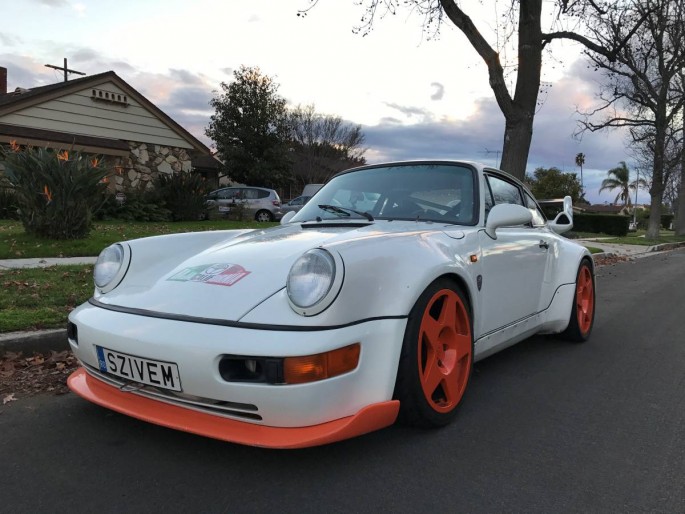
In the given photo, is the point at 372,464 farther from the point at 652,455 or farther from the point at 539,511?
the point at 652,455

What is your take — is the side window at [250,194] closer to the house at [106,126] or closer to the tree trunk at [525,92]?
the house at [106,126]

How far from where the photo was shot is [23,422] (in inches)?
113

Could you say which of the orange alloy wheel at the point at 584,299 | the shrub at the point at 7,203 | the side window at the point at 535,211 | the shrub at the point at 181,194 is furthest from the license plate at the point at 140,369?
the shrub at the point at 7,203

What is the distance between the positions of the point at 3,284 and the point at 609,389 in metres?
5.54

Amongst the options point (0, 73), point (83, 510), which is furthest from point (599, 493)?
point (0, 73)

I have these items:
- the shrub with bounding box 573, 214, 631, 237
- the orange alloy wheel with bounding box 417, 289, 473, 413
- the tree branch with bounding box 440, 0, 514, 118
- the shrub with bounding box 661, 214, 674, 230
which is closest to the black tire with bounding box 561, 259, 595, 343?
the orange alloy wheel with bounding box 417, 289, 473, 413

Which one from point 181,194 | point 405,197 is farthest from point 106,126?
point 405,197

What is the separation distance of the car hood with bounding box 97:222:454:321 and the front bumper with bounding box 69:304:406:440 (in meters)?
0.13

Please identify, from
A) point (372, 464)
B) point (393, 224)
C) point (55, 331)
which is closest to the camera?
point (372, 464)

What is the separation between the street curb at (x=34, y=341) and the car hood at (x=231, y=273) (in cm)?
145

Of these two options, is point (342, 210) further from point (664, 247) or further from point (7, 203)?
point (664, 247)

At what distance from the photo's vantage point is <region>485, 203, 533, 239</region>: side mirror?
10.9 feet

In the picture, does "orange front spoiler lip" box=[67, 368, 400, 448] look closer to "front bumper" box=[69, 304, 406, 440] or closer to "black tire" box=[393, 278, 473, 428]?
"front bumper" box=[69, 304, 406, 440]

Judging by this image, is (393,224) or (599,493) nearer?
(599,493)
